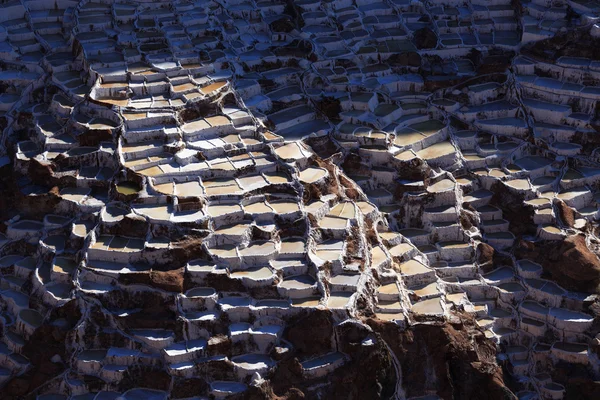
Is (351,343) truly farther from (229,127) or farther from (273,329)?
(229,127)

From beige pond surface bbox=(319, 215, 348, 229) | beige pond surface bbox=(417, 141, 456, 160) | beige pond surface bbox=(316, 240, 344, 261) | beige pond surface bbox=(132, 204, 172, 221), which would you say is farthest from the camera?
beige pond surface bbox=(417, 141, 456, 160)

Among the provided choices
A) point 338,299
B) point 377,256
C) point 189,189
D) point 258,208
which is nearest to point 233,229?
point 258,208

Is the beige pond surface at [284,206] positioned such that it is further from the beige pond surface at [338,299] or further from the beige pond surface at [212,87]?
the beige pond surface at [212,87]

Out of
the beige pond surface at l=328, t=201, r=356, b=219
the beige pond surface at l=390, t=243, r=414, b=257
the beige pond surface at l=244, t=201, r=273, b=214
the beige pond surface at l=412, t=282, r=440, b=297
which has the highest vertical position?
the beige pond surface at l=244, t=201, r=273, b=214

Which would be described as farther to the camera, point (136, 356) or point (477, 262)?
point (477, 262)

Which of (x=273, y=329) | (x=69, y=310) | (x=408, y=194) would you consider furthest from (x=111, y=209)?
(x=408, y=194)

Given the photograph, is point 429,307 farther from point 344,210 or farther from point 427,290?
point 344,210

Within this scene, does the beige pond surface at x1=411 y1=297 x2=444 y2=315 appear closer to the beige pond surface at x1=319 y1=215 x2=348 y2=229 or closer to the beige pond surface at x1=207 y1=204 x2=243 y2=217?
the beige pond surface at x1=319 y1=215 x2=348 y2=229

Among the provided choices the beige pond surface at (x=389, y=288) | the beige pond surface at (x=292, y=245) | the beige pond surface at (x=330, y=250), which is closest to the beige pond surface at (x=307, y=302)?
the beige pond surface at (x=330, y=250)

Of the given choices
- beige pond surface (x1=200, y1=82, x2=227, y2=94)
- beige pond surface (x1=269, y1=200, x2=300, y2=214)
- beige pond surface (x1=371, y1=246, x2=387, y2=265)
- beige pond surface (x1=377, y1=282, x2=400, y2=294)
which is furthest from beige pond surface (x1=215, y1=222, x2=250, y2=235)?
beige pond surface (x1=200, y1=82, x2=227, y2=94)
